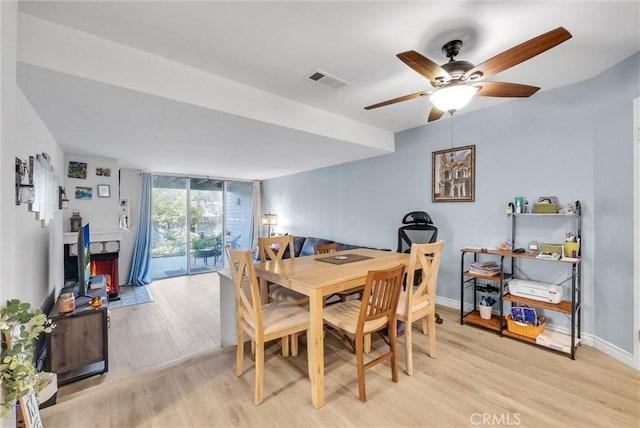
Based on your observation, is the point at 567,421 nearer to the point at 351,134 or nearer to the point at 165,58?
the point at 351,134

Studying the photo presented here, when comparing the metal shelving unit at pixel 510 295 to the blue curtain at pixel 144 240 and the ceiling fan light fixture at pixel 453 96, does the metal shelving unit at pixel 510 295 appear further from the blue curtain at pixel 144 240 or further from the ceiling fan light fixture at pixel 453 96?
the blue curtain at pixel 144 240

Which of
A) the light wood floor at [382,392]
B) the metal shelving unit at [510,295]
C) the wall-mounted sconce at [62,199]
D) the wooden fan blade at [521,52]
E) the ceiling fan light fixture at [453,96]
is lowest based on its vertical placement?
the light wood floor at [382,392]

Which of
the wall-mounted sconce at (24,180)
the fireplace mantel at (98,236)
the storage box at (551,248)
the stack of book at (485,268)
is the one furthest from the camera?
the fireplace mantel at (98,236)

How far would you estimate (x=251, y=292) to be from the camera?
1.79 m

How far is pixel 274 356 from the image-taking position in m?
2.33

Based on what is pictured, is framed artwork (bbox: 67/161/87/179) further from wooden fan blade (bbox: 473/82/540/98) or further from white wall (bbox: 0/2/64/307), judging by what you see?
wooden fan blade (bbox: 473/82/540/98)

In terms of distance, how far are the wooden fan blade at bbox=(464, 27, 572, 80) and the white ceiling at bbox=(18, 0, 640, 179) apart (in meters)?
0.31

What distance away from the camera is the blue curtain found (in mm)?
5348

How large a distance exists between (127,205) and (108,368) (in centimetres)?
377

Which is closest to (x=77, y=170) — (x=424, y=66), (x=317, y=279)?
(x=317, y=279)

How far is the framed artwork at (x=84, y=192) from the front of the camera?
158 inches

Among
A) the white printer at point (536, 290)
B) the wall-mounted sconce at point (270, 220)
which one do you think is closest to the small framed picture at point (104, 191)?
the wall-mounted sconce at point (270, 220)

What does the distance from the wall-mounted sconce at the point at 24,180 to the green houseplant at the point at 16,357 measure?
107cm

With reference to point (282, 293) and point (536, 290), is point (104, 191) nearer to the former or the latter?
point (282, 293)
